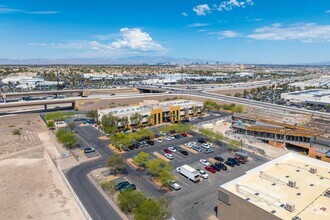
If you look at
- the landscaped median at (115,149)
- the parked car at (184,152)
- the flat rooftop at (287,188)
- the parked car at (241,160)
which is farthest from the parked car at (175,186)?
the landscaped median at (115,149)

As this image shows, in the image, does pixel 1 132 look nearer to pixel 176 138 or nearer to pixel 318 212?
pixel 176 138

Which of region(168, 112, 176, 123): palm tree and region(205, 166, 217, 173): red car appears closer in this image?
region(205, 166, 217, 173): red car

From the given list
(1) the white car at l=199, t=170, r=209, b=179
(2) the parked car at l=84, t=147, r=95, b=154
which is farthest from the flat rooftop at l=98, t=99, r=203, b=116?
(1) the white car at l=199, t=170, r=209, b=179

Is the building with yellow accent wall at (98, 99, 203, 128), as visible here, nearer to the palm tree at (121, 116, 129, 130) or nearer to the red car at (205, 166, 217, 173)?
the palm tree at (121, 116, 129, 130)

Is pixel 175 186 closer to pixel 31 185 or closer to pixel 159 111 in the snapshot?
pixel 31 185

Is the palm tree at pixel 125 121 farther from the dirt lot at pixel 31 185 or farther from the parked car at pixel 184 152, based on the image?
the parked car at pixel 184 152

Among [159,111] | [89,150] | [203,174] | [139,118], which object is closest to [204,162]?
[203,174]
